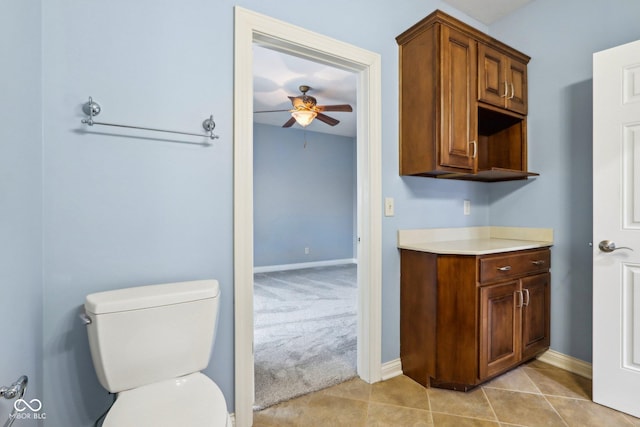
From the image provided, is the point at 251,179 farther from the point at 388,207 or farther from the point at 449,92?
the point at 449,92

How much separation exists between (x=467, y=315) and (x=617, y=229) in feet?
3.00

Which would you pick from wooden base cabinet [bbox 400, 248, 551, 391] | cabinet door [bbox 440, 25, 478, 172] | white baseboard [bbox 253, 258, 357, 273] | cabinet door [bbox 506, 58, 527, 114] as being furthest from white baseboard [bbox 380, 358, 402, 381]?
white baseboard [bbox 253, 258, 357, 273]

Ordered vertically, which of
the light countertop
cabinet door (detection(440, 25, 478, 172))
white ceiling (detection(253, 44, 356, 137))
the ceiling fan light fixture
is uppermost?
white ceiling (detection(253, 44, 356, 137))

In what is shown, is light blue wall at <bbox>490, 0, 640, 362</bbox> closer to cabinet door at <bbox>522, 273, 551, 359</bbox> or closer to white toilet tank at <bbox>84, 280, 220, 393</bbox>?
cabinet door at <bbox>522, 273, 551, 359</bbox>

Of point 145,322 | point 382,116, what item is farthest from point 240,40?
point 145,322

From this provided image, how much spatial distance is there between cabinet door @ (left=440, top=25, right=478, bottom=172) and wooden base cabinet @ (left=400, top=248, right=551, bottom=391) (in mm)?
630

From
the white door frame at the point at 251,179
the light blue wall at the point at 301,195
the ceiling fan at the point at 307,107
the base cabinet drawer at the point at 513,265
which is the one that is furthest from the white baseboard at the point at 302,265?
the base cabinet drawer at the point at 513,265

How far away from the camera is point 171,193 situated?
1.43 meters

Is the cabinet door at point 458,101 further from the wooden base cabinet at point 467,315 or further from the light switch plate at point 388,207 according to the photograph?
the wooden base cabinet at point 467,315

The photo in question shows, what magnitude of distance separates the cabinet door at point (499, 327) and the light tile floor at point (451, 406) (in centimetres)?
15

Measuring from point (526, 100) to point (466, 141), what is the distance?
860mm

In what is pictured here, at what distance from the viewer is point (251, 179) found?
1598mm

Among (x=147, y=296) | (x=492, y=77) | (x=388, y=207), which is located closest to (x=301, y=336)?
(x=388, y=207)

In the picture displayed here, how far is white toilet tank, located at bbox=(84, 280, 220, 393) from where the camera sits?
1101 millimetres
